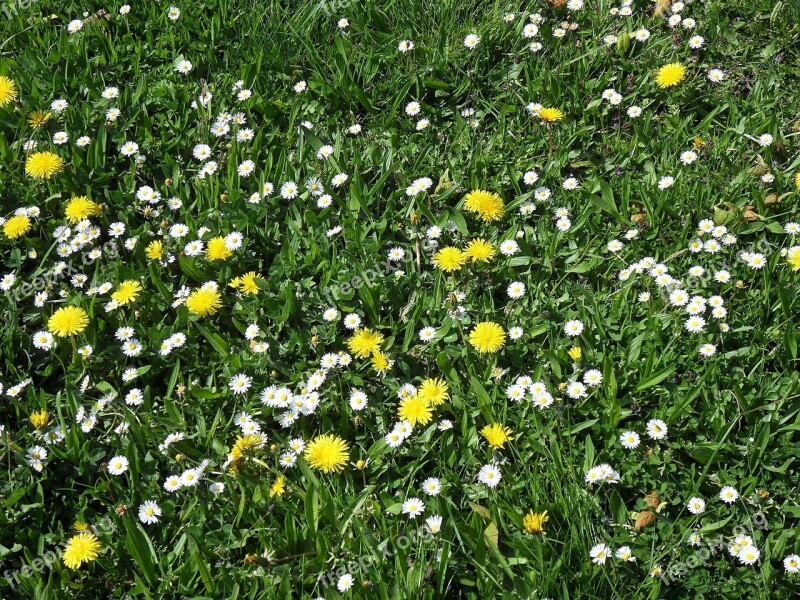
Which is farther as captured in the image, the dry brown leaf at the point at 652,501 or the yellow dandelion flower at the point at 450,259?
the yellow dandelion flower at the point at 450,259

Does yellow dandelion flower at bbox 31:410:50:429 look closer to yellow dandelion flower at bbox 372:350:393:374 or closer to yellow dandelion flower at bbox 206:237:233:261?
yellow dandelion flower at bbox 206:237:233:261

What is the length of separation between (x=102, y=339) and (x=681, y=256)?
88.6 inches

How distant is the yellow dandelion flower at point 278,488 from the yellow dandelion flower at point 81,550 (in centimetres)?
56

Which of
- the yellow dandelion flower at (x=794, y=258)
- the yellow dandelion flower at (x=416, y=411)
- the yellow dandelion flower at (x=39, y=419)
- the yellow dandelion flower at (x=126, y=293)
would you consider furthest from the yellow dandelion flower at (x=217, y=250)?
the yellow dandelion flower at (x=794, y=258)

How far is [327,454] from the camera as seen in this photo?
9.51ft

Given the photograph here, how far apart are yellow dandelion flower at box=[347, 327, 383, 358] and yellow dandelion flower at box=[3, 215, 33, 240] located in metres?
1.43

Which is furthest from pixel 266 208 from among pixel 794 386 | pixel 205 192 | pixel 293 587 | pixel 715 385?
pixel 794 386

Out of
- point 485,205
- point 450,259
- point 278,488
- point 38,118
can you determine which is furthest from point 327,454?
point 38,118

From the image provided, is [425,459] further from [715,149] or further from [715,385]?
[715,149]

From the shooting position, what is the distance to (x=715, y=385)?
3.01 metres

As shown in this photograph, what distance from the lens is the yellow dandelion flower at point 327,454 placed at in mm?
2883

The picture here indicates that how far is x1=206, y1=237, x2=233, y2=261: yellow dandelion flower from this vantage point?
3.45 m

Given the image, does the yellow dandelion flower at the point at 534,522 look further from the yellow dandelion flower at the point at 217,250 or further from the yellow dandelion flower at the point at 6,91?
the yellow dandelion flower at the point at 6,91

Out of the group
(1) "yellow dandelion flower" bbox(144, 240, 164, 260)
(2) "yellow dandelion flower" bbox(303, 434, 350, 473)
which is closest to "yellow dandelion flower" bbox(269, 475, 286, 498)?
(2) "yellow dandelion flower" bbox(303, 434, 350, 473)
